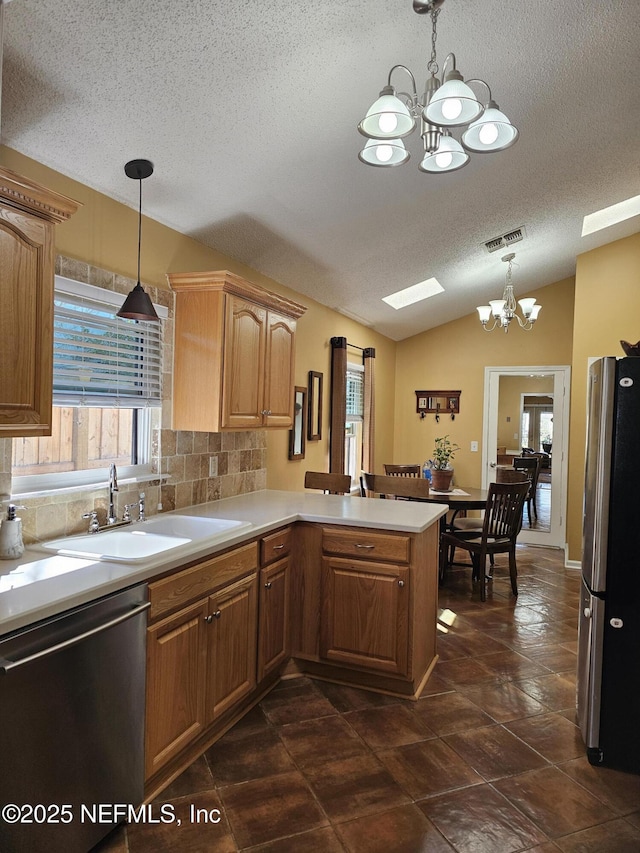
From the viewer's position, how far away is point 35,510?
85.1 inches

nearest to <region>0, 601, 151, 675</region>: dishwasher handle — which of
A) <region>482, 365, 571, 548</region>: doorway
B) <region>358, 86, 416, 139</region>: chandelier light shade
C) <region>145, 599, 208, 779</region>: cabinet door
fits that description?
<region>145, 599, 208, 779</region>: cabinet door

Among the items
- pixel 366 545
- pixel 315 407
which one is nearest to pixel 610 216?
pixel 315 407

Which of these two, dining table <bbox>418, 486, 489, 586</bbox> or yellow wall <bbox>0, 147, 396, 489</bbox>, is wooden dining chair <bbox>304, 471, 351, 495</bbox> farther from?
dining table <bbox>418, 486, 489, 586</bbox>

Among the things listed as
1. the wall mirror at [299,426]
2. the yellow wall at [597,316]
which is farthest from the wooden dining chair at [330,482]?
the yellow wall at [597,316]

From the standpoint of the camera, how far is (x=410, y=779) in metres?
2.16

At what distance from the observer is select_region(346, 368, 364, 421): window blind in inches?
225

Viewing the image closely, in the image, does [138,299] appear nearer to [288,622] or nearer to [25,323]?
[25,323]

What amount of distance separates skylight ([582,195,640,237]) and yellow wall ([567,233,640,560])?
473mm

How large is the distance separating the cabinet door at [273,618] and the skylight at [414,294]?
3.38 metres

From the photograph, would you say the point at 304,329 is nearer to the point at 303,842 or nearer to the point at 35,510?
the point at 35,510

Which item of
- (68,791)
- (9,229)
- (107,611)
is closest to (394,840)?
(68,791)

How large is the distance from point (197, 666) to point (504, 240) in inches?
156

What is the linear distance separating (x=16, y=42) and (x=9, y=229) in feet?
1.91

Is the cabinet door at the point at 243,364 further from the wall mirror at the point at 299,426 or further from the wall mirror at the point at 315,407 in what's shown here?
the wall mirror at the point at 315,407
